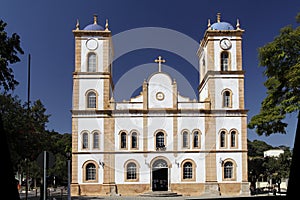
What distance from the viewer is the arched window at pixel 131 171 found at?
3669cm

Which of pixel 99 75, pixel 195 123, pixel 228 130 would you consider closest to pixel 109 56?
pixel 99 75

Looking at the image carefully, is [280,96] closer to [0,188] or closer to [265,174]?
[0,188]

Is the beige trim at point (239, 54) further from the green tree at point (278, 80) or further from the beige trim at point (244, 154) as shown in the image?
the green tree at point (278, 80)

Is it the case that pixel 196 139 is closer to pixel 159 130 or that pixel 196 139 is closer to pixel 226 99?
pixel 159 130

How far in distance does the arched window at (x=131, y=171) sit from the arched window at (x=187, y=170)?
4435 mm

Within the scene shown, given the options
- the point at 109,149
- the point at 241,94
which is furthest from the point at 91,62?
the point at 241,94

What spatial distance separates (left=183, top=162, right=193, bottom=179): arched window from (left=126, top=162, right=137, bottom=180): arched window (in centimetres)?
443

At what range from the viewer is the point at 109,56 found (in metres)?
39.5

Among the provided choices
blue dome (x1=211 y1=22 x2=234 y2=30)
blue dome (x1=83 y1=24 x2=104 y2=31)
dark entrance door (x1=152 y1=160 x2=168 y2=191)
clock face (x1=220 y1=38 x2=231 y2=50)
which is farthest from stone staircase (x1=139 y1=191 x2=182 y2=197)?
blue dome (x1=83 y1=24 x2=104 y2=31)

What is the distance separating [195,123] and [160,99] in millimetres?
3941

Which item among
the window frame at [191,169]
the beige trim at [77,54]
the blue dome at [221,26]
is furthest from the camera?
the blue dome at [221,26]

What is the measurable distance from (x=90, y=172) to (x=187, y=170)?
28.6ft

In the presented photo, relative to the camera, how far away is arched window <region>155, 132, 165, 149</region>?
3734 centimetres

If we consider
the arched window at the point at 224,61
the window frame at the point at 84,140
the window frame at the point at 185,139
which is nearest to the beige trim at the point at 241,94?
the arched window at the point at 224,61
